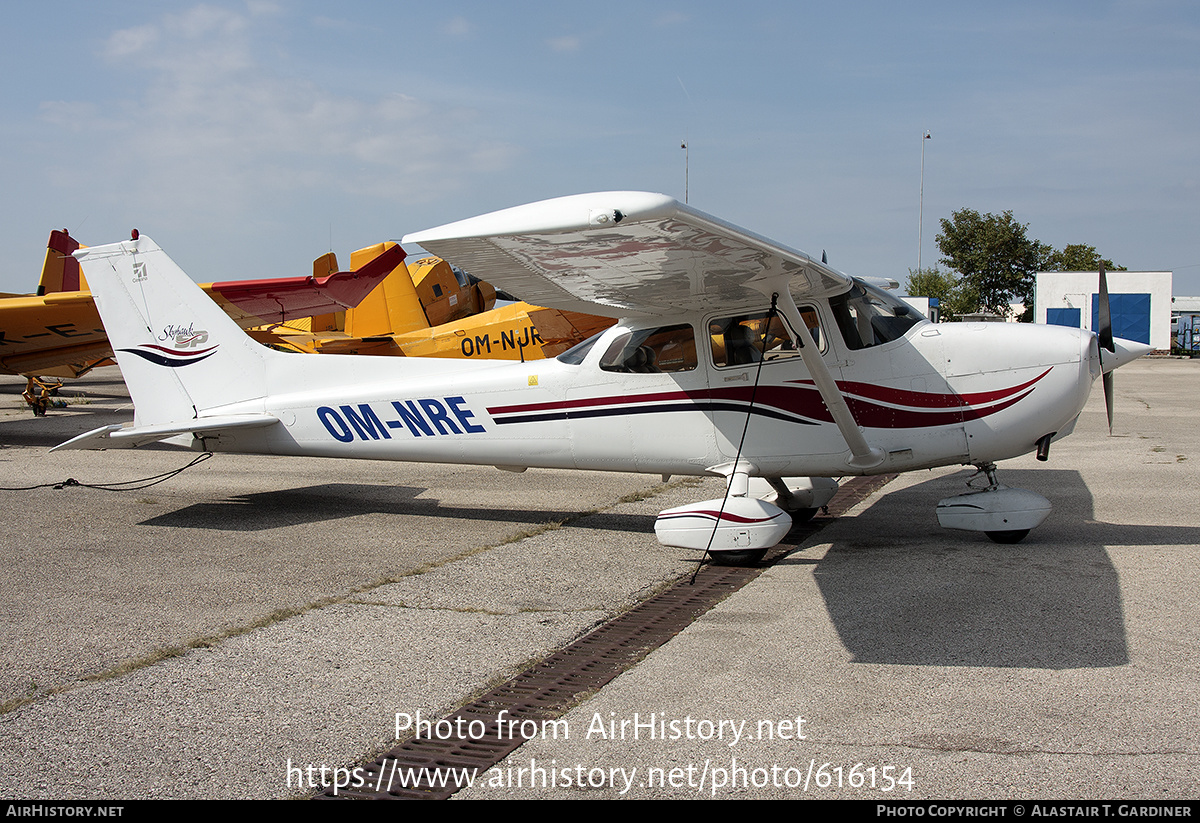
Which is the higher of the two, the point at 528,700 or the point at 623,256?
the point at 623,256

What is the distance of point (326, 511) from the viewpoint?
854 centimetres

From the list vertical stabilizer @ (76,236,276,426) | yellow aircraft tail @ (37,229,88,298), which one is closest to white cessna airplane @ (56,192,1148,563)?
vertical stabilizer @ (76,236,276,426)

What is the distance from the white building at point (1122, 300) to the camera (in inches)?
1674

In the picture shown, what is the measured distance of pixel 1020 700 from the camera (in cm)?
368

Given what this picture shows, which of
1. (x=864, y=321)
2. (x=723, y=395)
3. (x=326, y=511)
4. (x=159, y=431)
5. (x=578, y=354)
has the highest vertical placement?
(x=864, y=321)

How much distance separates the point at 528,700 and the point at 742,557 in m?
2.83

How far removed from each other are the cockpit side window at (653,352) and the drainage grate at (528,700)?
5.87ft

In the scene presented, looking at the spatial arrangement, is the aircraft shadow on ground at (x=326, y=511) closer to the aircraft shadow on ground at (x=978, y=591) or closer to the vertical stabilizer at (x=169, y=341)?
the vertical stabilizer at (x=169, y=341)

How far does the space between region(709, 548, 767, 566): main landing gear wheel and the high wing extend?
184 cm

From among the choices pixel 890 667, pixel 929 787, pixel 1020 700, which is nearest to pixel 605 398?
pixel 890 667

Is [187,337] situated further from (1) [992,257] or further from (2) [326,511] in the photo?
(1) [992,257]

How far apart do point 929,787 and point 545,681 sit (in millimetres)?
1770

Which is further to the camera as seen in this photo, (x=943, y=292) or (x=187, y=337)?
(x=943, y=292)

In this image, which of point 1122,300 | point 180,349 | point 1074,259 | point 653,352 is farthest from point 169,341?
point 1074,259
